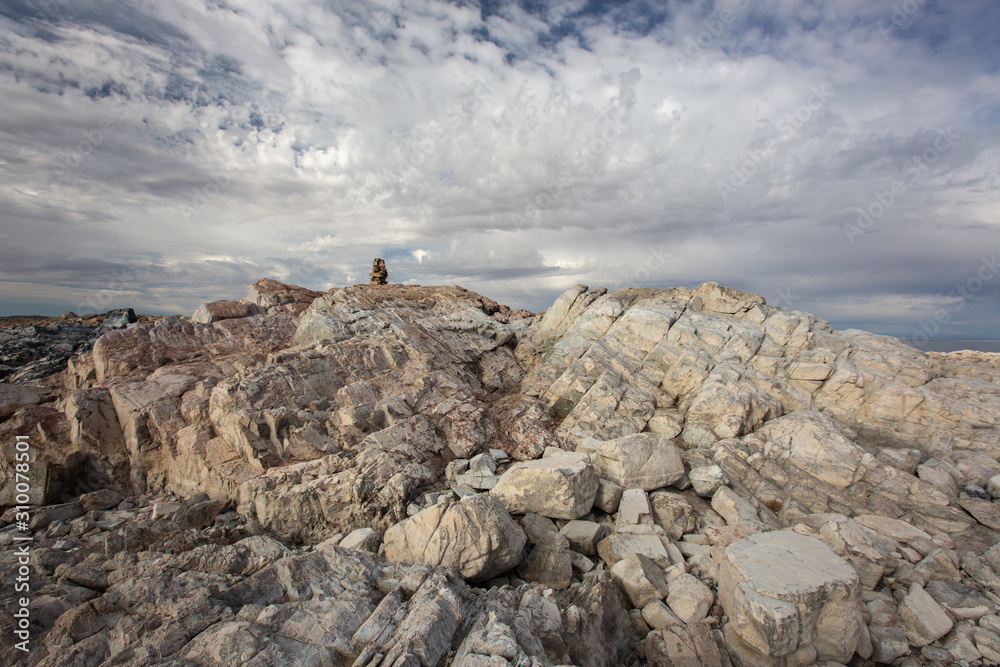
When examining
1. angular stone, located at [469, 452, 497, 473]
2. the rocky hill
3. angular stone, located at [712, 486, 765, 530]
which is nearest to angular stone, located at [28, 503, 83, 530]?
the rocky hill

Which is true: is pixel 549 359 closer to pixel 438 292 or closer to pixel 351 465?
pixel 438 292

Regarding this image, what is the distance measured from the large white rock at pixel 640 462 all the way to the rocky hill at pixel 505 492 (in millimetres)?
80

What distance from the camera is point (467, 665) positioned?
218 inches

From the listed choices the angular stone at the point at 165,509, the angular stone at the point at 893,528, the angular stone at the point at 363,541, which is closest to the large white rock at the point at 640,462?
the angular stone at the point at 893,528

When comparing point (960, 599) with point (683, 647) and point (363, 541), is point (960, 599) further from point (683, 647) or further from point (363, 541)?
point (363, 541)

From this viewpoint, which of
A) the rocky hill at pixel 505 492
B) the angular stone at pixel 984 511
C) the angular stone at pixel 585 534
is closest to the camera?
the rocky hill at pixel 505 492

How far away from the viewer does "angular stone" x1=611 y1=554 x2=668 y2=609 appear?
8719mm

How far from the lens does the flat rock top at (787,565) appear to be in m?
7.63

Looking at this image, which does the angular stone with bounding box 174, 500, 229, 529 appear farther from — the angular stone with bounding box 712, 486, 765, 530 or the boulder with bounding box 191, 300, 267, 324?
the angular stone with bounding box 712, 486, 765, 530

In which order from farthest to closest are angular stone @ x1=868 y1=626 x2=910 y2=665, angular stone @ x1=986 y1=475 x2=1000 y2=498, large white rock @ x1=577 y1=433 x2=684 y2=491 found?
large white rock @ x1=577 y1=433 x2=684 y2=491, angular stone @ x1=986 y1=475 x2=1000 y2=498, angular stone @ x1=868 y1=626 x2=910 y2=665

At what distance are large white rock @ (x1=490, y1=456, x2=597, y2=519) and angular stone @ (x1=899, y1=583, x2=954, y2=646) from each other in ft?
21.6

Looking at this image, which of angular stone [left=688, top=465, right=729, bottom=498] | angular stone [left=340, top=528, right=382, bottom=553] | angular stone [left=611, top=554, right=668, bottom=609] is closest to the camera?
angular stone [left=611, top=554, right=668, bottom=609]

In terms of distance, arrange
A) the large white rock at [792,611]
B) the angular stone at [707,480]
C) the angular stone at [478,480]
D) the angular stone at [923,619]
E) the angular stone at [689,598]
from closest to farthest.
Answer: the large white rock at [792,611]
the angular stone at [923,619]
the angular stone at [689,598]
the angular stone at [707,480]
the angular stone at [478,480]

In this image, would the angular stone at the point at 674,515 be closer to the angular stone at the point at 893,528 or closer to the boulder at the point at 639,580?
the boulder at the point at 639,580
